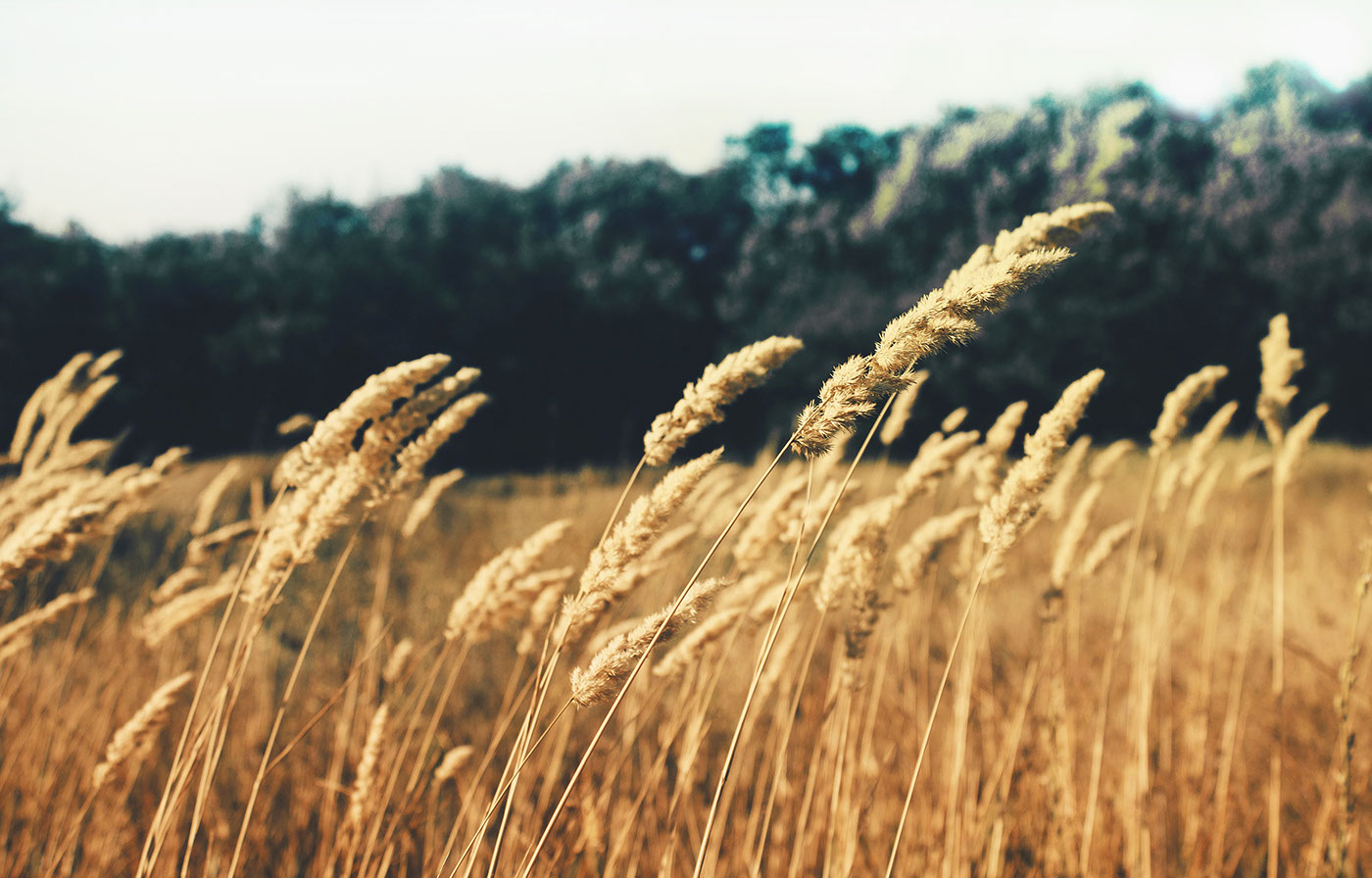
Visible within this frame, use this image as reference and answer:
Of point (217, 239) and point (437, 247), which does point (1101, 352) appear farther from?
point (217, 239)

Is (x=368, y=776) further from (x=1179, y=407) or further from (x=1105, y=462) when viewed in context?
(x=1105, y=462)

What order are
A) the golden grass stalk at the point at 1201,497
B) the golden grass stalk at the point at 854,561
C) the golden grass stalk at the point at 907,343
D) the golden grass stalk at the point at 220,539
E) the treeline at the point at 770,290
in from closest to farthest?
the golden grass stalk at the point at 907,343 < the golden grass stalk at the point at 854,561 < the golden grass stalk at the point at 220,539 < the golden grass stalk at the point at 1201,497 < the treeline at the point at 770,290

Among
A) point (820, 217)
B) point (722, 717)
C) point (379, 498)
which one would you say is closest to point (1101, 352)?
point (820, 217)

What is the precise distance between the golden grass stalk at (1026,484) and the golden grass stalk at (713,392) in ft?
1.03

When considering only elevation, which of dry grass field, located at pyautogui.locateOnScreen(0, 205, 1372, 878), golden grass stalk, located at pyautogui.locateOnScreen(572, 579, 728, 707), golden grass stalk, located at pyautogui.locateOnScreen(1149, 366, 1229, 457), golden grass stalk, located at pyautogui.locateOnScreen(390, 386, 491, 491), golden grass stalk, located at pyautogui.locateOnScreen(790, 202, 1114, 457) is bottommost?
dry grass field, located at pyautogui.locateOnScreen(0, 205, 1372, 878)

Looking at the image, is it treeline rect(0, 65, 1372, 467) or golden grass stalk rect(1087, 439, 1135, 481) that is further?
treeline rect(0, 65, 1372, 467)

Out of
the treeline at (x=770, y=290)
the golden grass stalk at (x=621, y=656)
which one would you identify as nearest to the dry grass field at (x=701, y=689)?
the golden grass stalk at (x=621, y=656)

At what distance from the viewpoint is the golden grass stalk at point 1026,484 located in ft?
3.06

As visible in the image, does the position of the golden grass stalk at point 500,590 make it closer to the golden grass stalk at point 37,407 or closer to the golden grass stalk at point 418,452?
the golden grass stalk at point 418,452

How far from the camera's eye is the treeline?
38.6ft

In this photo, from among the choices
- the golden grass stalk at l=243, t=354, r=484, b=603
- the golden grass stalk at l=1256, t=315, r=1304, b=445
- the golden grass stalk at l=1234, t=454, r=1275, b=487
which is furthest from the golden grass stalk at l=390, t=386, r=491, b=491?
the golden grass stalk at l=1234, t=454, r=1275, b=487

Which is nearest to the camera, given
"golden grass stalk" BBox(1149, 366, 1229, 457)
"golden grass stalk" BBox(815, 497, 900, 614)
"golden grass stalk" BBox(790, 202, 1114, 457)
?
"golden grass stalk" BBox(790, 202, 1114, 457)

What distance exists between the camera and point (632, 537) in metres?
0.82

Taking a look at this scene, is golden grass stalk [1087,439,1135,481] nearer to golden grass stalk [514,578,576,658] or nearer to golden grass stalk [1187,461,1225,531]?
golden grass stalk [1187,461,1225,531]
